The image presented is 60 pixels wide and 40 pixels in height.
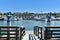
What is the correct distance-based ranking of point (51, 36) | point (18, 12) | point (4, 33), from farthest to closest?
point (18, 12) → point (4, 33) → point (51, 36)

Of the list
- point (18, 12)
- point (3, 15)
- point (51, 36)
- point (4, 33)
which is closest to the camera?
point (51, 36)

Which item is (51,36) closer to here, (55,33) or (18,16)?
(55,33)

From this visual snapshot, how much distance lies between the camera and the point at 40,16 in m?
52.5

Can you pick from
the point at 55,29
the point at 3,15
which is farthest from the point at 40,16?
the point at 55,29

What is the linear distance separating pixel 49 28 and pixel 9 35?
1.59 meters

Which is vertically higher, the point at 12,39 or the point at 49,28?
the point at 49,28

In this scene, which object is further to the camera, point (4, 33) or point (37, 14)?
point (37, 14)

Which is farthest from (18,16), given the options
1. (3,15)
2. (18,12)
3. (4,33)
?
(4,33)

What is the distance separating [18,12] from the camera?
177 ft

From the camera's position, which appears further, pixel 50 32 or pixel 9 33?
pixel 9 33

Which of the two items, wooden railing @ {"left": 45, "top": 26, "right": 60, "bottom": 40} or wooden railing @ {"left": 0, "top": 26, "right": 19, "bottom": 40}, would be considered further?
wooden railing @ {"left": 0, "top": 26, "right": 19, "bottom": 40}

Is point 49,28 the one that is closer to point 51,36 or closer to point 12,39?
point 51,36

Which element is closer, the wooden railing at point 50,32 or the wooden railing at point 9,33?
the wooden railing at point 50,32

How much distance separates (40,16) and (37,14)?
6.59 ft
